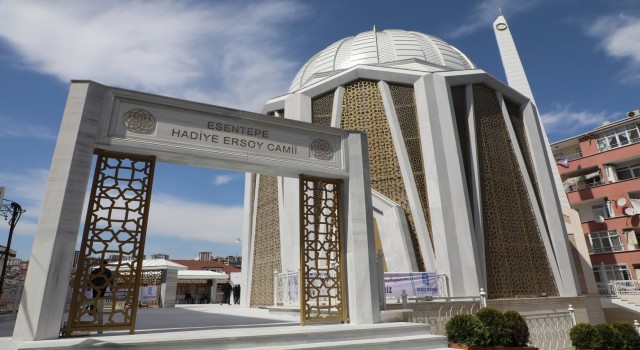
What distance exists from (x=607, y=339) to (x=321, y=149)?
5147 mm

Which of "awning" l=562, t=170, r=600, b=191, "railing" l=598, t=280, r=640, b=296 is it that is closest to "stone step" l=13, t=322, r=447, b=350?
"railing" l=598, t=280, r=640, b=296

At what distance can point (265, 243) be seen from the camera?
15.8 metres

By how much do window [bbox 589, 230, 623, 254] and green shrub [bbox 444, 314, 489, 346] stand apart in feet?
63.5

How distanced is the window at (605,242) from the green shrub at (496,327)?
19138 mm

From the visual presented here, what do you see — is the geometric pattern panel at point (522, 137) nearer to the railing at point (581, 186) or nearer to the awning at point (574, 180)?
the railing at point (581, 186)

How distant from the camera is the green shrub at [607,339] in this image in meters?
5.10

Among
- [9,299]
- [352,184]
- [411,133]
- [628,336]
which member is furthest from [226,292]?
[628,336]

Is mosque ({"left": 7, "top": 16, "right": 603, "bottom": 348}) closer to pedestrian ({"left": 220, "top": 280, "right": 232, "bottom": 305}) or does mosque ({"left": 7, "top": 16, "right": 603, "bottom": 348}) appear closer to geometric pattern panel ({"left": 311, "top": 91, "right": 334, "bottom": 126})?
geometric pattern panel ({"left": 311, "top": 91, "right": 334, "bottom": 126})

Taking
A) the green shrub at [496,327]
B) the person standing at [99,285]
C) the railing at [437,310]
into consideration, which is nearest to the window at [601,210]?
the railing at [437,310]

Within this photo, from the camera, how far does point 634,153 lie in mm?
19641

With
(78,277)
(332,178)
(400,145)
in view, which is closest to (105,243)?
(78,277)

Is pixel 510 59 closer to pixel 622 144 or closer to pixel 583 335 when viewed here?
pixel 622 144

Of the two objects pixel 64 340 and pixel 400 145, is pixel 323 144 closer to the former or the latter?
pixel 64 340

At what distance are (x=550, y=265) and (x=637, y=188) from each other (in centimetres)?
1011
